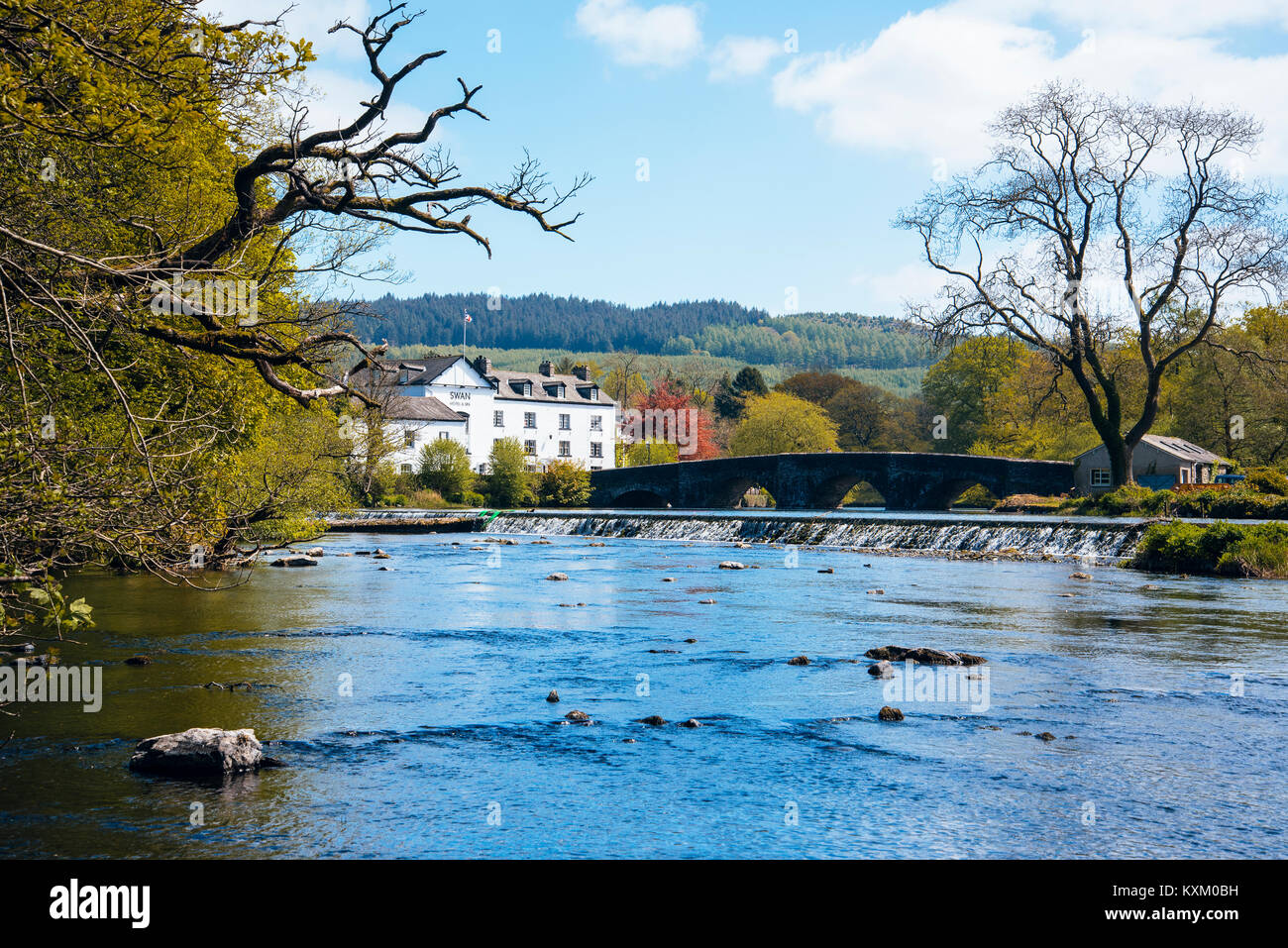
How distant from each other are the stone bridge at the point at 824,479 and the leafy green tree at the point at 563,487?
244 cm

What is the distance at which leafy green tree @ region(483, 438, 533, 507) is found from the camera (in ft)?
224

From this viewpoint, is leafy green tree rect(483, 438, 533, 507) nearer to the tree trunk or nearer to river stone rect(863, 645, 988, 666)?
the tree trunk

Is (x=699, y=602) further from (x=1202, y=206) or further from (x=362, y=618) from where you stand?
(x=1202, y=206)

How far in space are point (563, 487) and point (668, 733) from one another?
58.8 meters

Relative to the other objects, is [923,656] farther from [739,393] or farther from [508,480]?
[739,393]

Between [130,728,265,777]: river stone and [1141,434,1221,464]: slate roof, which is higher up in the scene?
[1141,434,1221,464]: slate roof

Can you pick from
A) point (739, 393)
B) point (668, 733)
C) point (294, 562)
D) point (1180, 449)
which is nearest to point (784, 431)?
point (739, 393)

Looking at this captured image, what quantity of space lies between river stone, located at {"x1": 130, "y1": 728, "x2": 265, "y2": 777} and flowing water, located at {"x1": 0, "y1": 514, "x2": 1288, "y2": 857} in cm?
17

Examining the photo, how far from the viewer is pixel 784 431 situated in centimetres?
8419

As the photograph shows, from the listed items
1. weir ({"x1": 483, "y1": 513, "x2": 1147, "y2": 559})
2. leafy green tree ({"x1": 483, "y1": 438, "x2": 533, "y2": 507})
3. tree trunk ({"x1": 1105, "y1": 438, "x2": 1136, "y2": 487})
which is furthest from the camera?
leafy green tree ({"x1": 483, "y1": 438, "x2": 533, "y2": 507})

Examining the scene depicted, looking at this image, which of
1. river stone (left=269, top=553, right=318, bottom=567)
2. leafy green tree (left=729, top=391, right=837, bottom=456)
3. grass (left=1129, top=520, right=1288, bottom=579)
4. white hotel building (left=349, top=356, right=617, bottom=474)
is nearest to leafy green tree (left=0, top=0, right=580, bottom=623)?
river stone (left=269, top=553, right=318, bottom=567)

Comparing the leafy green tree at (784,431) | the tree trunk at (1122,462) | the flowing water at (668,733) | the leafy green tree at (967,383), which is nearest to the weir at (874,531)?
the tree trunk at (1122,462)

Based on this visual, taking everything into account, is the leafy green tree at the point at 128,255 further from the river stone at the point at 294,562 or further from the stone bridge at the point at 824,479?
the stone bridge at the point at 824,479
